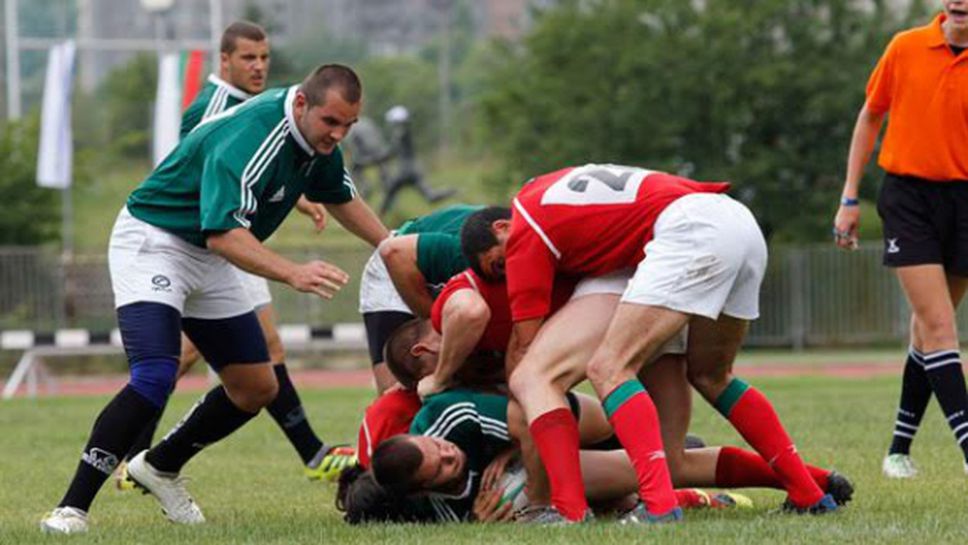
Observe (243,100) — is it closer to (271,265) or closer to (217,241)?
(217,241)

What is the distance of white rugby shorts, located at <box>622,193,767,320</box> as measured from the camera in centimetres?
733

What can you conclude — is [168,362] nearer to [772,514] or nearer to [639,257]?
[639,257]

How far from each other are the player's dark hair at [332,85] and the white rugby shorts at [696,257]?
4.39 feet

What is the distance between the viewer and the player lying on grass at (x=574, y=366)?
763cm

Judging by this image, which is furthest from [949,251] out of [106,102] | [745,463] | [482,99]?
[106,102]

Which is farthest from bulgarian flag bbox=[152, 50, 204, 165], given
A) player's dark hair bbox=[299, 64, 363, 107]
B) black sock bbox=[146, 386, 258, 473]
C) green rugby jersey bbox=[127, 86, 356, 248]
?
player's dark hair bbox=[299, 64, 363, 107]

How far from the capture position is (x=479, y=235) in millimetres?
7844

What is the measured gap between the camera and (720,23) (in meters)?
35.0

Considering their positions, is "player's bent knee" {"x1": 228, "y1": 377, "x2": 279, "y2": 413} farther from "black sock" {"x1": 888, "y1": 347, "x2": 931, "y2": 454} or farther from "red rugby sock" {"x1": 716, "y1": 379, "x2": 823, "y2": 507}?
"black sock" {"x1": 888, "y1": 347, "x2": 931, "y2": 454}

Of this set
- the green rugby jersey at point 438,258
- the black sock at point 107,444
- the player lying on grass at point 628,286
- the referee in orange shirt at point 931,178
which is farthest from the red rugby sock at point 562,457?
the referee in orange shirt at point 931,178

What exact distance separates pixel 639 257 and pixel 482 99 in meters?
30.1

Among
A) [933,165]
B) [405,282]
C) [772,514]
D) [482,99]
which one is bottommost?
[482,99]

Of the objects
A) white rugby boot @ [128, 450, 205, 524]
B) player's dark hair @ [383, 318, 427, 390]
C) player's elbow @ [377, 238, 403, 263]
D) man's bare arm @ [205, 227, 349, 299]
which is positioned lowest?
white rugby boot @ [128, 450, 205, 524]

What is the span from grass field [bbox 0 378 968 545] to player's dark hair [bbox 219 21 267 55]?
7.62 ft
